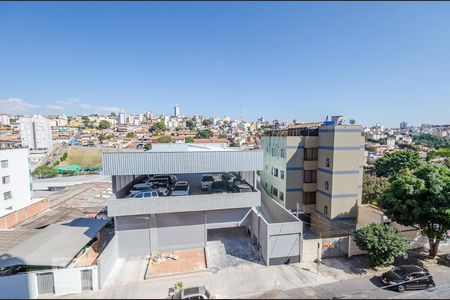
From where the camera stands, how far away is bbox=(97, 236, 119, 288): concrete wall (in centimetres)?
1326

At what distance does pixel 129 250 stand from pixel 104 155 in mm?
7571

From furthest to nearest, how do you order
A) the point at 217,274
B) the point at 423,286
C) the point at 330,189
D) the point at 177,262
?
the point at 330,189
the point at 177,262
the point at 217,274
the point at 423,286

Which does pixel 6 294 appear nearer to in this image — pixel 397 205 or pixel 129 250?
pixel 129 250

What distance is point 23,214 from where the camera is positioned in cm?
2655

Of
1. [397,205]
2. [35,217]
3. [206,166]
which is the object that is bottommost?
[35,217]

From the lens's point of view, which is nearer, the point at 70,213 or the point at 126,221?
the point at 126,221

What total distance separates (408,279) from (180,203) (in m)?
15.3

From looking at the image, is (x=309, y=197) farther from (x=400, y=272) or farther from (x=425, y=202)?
(x=400, y=272)

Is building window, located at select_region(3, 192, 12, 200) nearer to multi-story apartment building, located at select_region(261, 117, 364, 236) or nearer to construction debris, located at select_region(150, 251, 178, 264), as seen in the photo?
construction debris, located at select_region(150, 251, 178, 264)

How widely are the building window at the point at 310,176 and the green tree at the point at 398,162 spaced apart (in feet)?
114

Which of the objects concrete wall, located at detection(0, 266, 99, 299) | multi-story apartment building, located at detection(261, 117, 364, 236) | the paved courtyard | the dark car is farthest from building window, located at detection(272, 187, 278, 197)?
concrete wall, located at detection(0, 266, 99, 299)

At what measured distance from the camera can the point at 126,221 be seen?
16.5 metres

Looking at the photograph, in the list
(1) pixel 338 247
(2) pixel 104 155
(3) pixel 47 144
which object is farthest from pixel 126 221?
(3) pixel 47 144

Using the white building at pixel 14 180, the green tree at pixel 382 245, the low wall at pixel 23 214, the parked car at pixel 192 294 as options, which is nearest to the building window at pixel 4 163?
the white building at pixel 14 180
